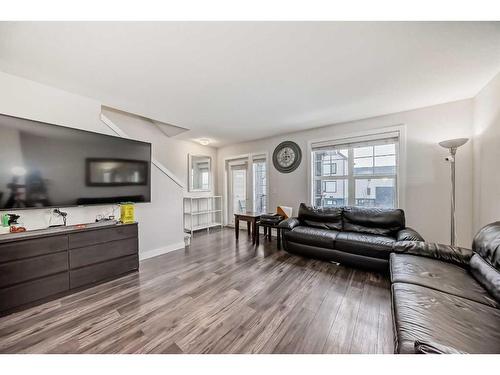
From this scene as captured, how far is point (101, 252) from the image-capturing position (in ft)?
7.61

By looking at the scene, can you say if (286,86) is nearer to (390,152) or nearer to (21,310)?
(390,152)

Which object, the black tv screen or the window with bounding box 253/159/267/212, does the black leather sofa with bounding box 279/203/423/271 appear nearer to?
the window with bounding box 253/159/267/212

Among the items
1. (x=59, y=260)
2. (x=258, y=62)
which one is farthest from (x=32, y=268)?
(x=258, y=62)

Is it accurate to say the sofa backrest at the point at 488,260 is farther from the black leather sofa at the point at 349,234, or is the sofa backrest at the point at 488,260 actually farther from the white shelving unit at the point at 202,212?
the white shelving unit at the point at 202,212

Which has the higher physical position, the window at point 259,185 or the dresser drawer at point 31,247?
the window at point 259,185

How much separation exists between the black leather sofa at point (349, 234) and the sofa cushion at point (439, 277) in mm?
533

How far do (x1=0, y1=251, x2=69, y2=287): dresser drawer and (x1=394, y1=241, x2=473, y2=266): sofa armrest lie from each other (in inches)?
145

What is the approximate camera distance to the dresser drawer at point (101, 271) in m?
2.12

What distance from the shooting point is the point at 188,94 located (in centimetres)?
255

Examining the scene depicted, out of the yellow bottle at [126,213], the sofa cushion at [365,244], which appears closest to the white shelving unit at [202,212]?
the yellow bottle at [126,213]

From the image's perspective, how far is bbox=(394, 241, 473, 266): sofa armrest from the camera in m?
1.83

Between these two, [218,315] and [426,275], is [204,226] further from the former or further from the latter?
[426,275]

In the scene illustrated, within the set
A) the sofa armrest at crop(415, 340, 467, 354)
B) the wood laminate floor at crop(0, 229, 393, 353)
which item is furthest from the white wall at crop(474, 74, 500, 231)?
the sofa armrest at crop(415, 340, 467, 354)
